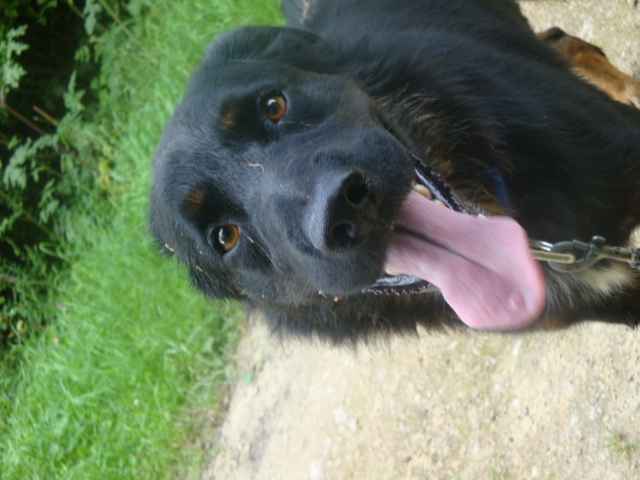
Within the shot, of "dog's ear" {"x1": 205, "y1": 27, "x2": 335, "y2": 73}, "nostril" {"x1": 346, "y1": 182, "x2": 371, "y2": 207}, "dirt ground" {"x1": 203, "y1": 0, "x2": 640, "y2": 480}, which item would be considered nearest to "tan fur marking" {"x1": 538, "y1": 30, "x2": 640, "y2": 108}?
"dirt ground" {"x1": 203, "y1": 0, "x2": 640, "y2": 480}

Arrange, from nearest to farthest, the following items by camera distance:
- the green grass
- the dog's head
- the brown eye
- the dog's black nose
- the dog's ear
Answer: the dog's black nose < the dog's head < the brown eye < the dog's ear < the green grass

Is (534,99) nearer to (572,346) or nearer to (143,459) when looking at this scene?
(572,346)

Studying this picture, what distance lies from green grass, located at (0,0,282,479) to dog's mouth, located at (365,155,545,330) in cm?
310

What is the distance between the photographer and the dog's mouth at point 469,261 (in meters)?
1.96

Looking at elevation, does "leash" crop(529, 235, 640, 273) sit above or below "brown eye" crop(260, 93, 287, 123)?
below

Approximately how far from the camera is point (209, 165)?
235cm

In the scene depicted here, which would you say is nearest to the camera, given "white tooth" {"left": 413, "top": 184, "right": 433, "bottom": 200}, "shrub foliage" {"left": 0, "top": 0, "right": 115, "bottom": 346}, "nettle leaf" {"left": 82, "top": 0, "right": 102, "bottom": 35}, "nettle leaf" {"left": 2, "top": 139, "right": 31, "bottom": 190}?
"white tooth" {"left": 413, "top": 184, "right": 433, "bottom": 200}

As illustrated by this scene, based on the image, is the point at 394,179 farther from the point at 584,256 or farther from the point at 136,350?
the point at 136,350

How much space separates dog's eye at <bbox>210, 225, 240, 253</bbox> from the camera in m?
2.43

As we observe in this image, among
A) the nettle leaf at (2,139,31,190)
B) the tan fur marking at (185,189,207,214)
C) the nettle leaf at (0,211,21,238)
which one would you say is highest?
the tan fur marking at (185,189,207,214)

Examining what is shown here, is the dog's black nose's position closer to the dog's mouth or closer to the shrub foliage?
the dog's mouth

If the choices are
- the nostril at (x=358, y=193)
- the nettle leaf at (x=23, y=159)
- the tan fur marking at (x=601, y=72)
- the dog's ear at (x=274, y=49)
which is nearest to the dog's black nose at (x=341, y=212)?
the nostril at (x=358, y=193)

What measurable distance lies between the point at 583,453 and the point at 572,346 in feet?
1.80

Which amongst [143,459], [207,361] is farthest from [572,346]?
[143,459]
